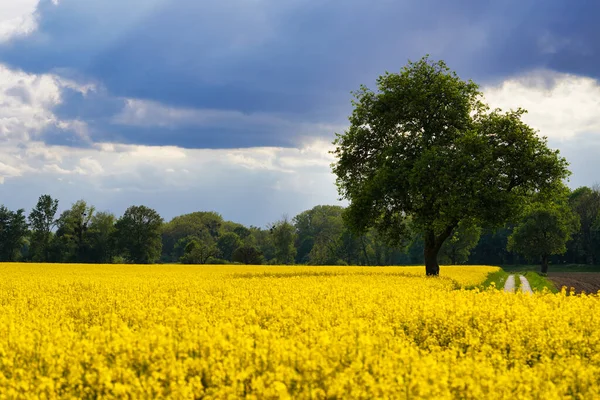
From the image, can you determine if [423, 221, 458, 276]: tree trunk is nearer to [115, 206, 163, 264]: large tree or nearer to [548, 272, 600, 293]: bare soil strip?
[548, 272, 600, 293]: bare soil strip

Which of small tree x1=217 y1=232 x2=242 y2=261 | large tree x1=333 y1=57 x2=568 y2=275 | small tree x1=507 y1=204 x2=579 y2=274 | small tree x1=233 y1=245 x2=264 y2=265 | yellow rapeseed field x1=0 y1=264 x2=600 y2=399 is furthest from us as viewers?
small tree x1=217 y1=232 x2=242 y2=261

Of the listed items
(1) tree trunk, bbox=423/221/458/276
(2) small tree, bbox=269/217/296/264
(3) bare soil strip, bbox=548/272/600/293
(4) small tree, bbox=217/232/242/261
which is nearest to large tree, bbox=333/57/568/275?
(1) tree trunk, bbox=423/221/458/276

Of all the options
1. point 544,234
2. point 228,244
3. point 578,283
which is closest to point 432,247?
point 578,283

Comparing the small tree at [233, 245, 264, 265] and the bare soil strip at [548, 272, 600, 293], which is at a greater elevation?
the small tree at [233, 245, 264, 265]

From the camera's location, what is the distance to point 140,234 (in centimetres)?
9875

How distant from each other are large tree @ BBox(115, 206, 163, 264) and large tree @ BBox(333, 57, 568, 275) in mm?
71158

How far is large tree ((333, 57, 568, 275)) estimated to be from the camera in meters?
29.3

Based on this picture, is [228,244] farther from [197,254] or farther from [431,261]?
[431,261]

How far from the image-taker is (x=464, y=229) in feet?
112

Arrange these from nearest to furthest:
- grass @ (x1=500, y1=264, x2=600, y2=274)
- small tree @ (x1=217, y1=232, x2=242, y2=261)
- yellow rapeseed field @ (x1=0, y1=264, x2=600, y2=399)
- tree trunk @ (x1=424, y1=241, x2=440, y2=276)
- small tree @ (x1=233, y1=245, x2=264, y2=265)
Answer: yellow rapeseed field @ (x1=0, y1=264, x2=600, y2=399)
tree trunk @ (x1=424, y1=241, x2=440, y2=276)
small tree @ (x1=233, y1=245, x2=264, y2=265)
grass @ (x1=500, y1=264, x2=600, y2=274)
small tree @ (x1=217, y1=232, x2=242, y2=261)

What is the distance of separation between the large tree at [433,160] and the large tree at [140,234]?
2802 inches

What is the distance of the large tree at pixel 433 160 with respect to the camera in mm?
29266

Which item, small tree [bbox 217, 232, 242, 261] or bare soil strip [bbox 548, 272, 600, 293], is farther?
small tree [bbox 217, 232, 242, 261]

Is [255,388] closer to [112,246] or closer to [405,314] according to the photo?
[405,314]
